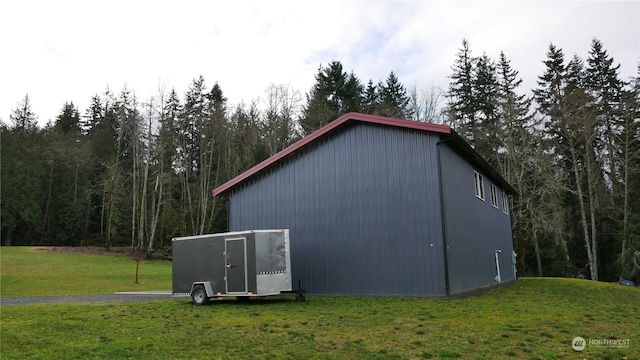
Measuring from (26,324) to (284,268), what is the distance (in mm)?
6389

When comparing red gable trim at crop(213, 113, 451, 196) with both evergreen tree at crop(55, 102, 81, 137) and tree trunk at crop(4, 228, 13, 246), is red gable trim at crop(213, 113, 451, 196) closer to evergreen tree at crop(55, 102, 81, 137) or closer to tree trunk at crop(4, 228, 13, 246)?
tree trunk at crop(4, 228, 13, 246)

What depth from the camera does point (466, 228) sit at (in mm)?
15938

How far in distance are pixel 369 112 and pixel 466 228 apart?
82.2 feet

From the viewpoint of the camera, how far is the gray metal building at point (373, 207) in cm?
1356

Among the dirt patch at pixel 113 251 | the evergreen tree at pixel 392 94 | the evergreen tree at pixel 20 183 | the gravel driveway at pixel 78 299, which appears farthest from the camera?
the evergreen tree at pixel 20 183

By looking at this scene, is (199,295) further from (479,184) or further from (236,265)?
(479,184)

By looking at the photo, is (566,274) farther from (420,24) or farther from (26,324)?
(26,324)

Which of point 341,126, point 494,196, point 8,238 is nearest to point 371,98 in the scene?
point 494,196

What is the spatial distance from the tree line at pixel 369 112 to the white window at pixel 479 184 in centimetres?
1299

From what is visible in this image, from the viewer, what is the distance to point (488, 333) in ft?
25.0

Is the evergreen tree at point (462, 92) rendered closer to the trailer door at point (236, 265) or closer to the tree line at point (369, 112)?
the tree line at point (369, 112)

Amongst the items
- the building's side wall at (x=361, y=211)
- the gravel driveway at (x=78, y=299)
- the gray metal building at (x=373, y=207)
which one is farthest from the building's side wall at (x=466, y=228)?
the gravel driveway at (x=78, y=299)

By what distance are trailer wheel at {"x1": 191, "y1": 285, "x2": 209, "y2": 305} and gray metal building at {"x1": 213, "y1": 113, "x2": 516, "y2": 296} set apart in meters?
3.85

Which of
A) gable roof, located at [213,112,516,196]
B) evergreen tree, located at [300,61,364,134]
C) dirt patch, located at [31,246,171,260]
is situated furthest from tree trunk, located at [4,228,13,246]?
gable roof, located at [213,112,516,196]
